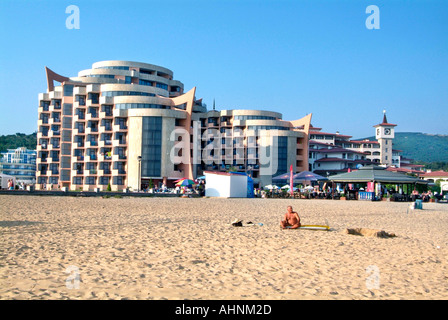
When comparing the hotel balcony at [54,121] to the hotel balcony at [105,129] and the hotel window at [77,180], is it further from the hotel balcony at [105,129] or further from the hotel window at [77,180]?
the hotel window at [77,180]

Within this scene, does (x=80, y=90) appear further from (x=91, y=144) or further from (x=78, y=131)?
(x=91, y=144)

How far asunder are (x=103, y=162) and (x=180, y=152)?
37.9 ft

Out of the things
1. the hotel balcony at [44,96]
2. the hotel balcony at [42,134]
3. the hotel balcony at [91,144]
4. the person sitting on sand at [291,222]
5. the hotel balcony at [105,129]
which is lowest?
the person sitting on sand at [291,222]

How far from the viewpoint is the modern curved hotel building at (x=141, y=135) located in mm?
63000

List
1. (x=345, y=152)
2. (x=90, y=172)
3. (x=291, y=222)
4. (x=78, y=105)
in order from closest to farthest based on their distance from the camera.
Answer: (x=291, y=222) < (x=90, y=172) < (x=78, y=105) < (x=345, y=152)

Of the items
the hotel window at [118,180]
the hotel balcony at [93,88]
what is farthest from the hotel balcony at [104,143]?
the hotel balcony at [93,88]

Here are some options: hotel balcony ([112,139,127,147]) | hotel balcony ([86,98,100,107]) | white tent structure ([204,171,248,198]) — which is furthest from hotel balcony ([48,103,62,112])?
white tent structure ([204,171,248,198])

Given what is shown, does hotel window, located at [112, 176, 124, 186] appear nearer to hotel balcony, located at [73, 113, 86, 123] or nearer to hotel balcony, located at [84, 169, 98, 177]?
hotel balcony, located at [84, 169, 98, 177]

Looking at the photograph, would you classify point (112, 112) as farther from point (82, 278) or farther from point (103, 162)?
point (82, 278)

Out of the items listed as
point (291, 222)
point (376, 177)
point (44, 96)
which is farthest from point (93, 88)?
point (291, 222)

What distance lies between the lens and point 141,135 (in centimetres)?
6259

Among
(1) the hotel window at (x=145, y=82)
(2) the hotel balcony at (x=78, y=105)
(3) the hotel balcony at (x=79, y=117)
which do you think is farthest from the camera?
(1) the hotel window at (x=145, y=82)
